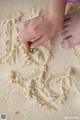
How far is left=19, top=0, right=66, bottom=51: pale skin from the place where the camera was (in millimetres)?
1117

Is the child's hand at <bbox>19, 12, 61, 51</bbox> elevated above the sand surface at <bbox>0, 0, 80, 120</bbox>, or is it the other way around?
the child's hand at <bbox>19, 12, 61, 51</bbox>

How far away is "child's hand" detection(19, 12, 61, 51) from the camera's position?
112 centimetres

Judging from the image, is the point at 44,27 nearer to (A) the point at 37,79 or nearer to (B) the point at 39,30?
(B) the point at 39,30

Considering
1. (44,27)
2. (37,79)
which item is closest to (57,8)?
(44,27)

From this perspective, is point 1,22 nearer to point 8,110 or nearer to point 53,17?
point 53,17

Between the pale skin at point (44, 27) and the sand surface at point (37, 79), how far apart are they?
31 millimetres

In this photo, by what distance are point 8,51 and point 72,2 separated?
290 mm

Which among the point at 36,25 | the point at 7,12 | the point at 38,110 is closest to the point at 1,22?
the point at 7,12

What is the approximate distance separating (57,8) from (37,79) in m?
0.26

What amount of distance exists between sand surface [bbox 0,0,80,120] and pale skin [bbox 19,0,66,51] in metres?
0.03

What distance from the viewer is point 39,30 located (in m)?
1.11

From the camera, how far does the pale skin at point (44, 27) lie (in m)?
1.12

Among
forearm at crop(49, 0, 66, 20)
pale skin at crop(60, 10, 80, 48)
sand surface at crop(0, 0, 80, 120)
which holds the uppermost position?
forearm at crop(49, 0, 66, 20)

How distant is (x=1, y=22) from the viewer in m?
1.21
